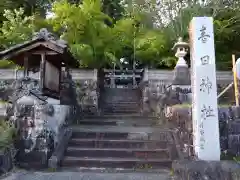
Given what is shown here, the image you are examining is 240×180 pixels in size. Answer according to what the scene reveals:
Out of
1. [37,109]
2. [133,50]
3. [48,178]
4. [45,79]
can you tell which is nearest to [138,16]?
[133,50]

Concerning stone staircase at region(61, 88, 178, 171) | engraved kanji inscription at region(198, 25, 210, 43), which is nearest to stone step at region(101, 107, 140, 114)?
stone staircase at region(61, 88, 178, 171)

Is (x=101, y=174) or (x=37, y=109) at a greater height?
(x=37, y=109)

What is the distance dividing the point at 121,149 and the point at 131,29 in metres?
8.23

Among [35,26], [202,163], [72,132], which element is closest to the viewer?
[202,163]

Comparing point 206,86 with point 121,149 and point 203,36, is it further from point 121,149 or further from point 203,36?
point 121,149

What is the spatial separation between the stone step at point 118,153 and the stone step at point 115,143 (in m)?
0.26

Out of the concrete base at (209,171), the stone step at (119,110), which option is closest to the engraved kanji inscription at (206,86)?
the concrete base at (209,171)

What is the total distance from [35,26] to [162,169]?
1086 cm

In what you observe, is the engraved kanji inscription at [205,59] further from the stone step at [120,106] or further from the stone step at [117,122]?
the stone step at [120,106]

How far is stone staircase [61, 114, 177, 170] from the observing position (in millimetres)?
6109

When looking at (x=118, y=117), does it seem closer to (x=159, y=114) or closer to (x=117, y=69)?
(x=159, y=114)

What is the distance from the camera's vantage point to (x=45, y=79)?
7.79m

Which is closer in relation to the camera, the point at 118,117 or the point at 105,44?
the point at 118,117

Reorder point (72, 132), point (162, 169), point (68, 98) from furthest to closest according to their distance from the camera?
1. point (68, 98)
2. point (72, 132)
3. point (162, 169)
